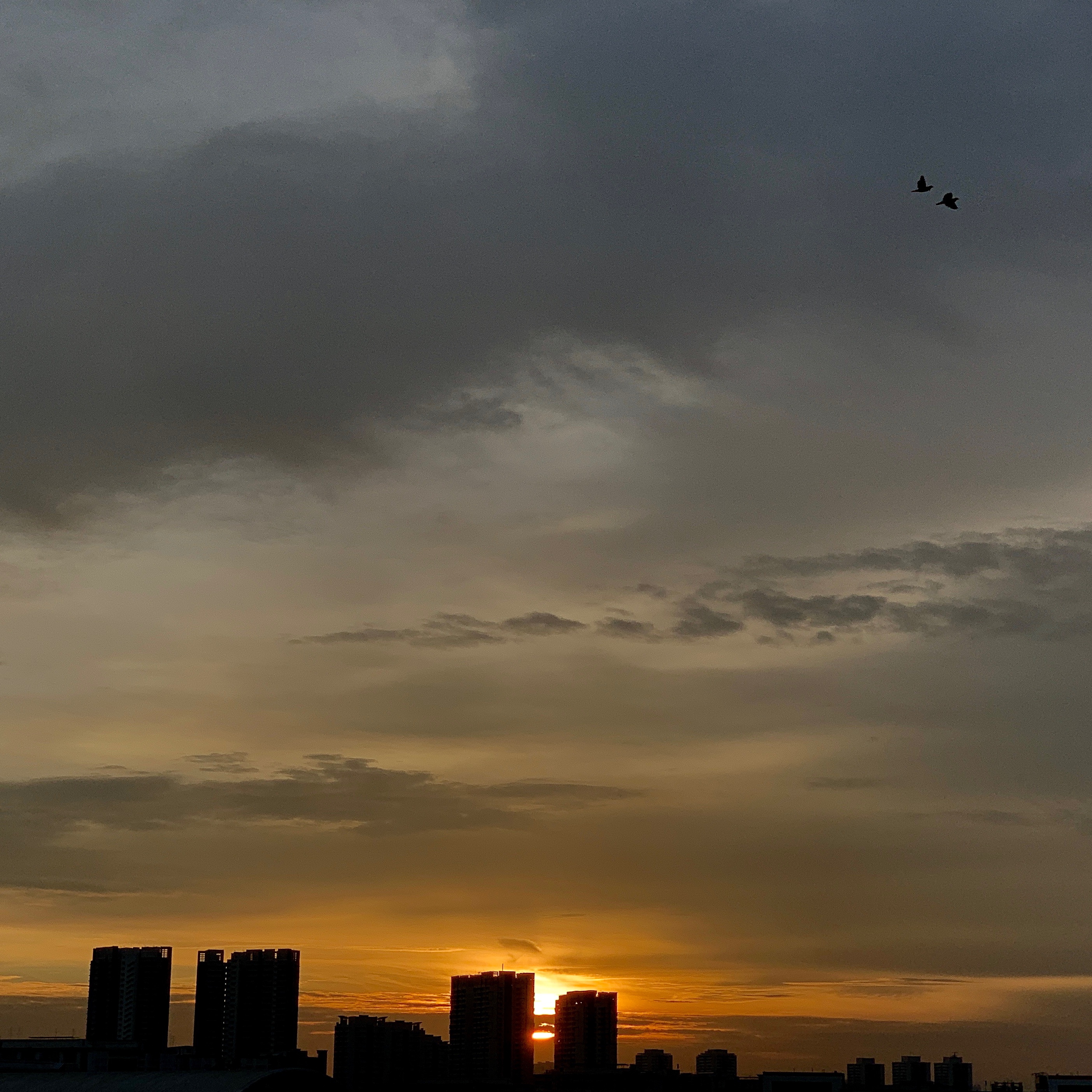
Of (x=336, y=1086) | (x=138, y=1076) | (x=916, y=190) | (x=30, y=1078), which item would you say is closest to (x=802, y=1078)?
(x=336, y=1086)

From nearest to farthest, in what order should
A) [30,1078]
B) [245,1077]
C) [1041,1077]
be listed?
[245,1077] → [30,1078] → [1041,1077]

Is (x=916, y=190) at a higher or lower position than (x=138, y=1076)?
higher

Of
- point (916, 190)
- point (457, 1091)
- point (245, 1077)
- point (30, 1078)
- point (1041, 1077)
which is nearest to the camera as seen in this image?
point (916, 190)

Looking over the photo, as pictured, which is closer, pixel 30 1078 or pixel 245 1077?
pixel 245 1077

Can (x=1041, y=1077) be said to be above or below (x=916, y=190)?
below

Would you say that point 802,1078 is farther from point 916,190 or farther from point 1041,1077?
point 916,190

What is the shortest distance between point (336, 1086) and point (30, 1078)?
31.5 metres

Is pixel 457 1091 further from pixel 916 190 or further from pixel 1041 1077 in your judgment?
pixel 916 190

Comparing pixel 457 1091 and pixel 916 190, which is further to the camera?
pixel 457 1091

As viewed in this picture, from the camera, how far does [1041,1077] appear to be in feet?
586

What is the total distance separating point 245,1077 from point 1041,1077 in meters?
102

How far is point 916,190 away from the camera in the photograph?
78.4 meters

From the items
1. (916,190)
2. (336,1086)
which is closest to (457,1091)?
(336,1086)

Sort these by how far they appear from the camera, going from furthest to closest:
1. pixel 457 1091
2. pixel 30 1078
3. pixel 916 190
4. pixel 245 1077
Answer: pixel 457 1091 → pixel 30 1078 → pixel 245 1077 → pixel 916 190
